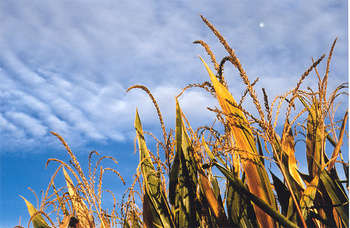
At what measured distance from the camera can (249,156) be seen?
1355mm

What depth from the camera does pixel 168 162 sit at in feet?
5.39

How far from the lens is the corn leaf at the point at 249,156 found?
1.33m

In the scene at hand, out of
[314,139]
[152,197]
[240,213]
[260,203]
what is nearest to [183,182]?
[152,197]

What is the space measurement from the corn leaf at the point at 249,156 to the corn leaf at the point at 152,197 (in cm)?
53

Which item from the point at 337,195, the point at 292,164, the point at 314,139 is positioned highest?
the point at 314,139

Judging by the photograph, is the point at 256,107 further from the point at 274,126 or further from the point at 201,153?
the point at 201,153

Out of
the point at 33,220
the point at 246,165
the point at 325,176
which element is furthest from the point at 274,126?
the point at 33,220

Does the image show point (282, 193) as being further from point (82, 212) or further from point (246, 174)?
point (82, 212)

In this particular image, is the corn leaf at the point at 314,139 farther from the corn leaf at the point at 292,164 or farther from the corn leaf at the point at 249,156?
the corn leaf at the point at 249,156

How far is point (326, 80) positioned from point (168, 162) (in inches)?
35.7

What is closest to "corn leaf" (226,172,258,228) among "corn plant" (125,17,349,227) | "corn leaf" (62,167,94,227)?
"corn plant" (125,17,349,227)

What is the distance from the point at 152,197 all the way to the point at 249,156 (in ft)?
2.13

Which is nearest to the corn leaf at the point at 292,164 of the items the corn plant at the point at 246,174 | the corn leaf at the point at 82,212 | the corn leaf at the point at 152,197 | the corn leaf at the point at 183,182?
the corn plant at the point at 246,174

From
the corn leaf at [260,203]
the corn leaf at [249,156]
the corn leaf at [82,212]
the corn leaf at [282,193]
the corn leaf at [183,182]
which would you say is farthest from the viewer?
the corn leaf at [82,212]
